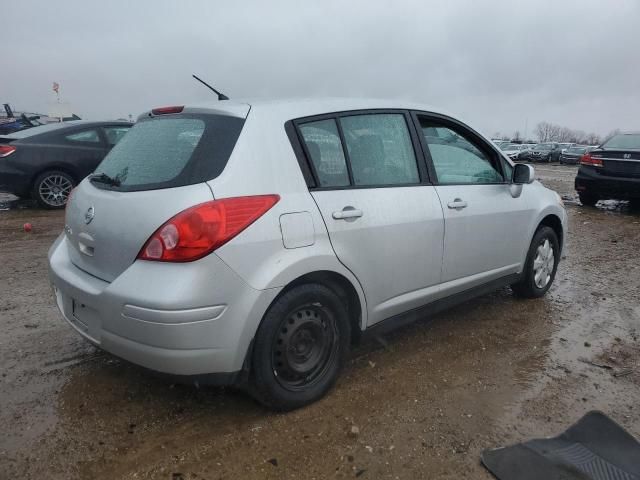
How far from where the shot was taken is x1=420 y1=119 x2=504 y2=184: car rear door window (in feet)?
11.0

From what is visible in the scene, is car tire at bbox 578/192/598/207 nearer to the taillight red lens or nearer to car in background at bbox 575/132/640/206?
car in background at bbox 575/132/640/206

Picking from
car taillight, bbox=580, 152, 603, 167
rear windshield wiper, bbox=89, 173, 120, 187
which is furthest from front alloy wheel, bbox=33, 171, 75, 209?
car taillight, bbox=580, 152, 603, 167

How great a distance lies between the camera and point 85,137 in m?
8.63

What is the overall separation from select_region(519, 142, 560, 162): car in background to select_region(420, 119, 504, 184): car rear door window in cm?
3647

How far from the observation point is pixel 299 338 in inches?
103

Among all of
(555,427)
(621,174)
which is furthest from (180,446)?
(621,174)

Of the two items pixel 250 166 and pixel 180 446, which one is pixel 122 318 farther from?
pixel 250 166

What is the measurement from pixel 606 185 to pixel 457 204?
7509 millimetres

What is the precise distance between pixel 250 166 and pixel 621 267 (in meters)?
5.04

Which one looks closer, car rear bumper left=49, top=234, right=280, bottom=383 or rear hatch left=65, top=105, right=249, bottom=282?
car rear bumper left=49, top=234, right=280, bottom=383

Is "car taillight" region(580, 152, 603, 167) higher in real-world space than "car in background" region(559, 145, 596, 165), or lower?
higher

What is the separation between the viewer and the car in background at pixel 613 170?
888 cm

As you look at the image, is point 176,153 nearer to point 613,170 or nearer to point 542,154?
point 613,170

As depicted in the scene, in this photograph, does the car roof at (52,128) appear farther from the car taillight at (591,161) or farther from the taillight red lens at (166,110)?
the car taillight at (591,161)
